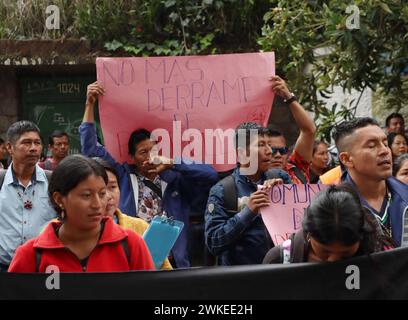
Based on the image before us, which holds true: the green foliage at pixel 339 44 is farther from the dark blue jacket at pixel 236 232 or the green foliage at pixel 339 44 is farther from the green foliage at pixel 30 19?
the green foliage at pixel 30 19

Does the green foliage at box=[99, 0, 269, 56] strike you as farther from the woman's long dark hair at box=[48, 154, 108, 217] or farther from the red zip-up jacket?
the red zip-up jacket

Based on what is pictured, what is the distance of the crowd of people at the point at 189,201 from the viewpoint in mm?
3318

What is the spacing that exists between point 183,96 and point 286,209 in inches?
45.2

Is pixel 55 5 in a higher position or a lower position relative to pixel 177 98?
higher

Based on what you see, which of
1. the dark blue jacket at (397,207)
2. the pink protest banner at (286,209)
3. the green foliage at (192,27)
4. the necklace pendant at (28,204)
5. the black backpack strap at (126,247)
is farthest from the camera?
the green foliage at (192,27)

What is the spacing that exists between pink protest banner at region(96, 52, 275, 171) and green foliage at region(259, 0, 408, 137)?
1832mm

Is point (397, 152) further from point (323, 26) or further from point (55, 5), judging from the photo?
point (55, 5)

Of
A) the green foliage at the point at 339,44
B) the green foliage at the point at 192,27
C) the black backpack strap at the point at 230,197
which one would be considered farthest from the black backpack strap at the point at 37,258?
the green foliage at the point at 192,27

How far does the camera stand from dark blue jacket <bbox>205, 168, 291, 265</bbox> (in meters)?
4.29

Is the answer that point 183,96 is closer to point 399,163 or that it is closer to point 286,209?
point 286,209

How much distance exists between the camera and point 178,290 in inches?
123

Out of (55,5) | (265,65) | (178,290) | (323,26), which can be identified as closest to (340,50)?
(323,26)

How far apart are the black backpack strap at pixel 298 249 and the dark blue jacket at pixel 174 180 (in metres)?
1.65

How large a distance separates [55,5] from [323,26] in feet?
12.4
